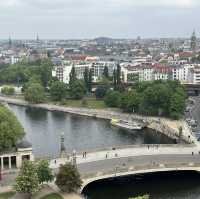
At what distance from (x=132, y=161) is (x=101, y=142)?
17489mm

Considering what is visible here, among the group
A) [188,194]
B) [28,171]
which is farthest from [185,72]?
[28,171]

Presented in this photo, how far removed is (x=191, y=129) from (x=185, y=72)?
47.6 metres

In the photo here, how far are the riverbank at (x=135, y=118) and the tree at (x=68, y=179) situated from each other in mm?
21871

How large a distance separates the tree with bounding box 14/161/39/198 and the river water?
256 inches

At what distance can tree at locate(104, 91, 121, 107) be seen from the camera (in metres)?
86.6

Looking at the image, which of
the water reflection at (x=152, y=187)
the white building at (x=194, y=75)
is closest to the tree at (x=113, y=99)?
the white building at (x=194, y=75)

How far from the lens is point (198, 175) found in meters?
49.1

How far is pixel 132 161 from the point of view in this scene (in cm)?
4909

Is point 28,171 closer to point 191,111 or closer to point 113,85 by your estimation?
point 191,111

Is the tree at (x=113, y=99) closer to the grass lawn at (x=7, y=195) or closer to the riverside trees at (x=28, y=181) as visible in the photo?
the grass lawn at (x=7, y=195)

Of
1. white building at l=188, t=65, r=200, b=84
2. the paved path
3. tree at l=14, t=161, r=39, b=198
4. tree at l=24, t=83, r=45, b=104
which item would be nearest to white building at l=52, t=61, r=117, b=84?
tree at l=24, t=83, r=45, b=104

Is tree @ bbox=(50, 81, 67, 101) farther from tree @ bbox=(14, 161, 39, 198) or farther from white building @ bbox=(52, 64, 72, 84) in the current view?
tree @ bbox=(14, 161, 39, 198)

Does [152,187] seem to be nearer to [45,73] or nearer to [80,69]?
[45,73]

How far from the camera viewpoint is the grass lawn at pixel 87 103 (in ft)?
294
